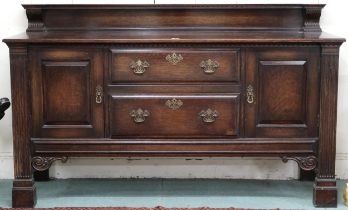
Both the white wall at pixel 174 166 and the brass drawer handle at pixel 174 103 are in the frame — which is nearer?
the brass drawer handle at pixel 174 103

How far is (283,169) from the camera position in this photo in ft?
12.2

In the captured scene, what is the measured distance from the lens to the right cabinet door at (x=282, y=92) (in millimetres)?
3125

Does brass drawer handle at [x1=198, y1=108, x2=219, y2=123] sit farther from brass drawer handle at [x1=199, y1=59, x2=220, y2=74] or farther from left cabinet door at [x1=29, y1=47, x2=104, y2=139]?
left cabinet door at [x1=29, y1=47, x2=104, y2=139]

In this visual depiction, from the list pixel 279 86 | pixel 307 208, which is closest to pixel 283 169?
pixel 307 208

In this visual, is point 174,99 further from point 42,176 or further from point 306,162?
point 42,176

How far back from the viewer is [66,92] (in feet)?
10.4

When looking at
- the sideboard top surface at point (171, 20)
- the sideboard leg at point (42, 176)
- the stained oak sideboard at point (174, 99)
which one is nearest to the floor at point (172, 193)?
the sideboard leg at point (42, 176)

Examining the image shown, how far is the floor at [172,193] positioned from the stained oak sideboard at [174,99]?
18cm

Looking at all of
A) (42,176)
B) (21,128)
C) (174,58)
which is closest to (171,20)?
(174,58)

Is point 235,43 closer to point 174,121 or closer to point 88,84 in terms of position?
point 174,121

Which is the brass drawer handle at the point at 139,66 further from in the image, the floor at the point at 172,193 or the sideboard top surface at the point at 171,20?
the floor at the point at 172,193

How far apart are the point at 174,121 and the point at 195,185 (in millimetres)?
578

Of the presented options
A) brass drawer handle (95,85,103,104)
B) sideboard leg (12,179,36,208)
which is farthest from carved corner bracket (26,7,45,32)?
sideboard leg (12,179,36,208)

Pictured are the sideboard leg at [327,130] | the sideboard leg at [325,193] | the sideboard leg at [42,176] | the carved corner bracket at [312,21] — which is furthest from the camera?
the sideboard leg at [42,176]
